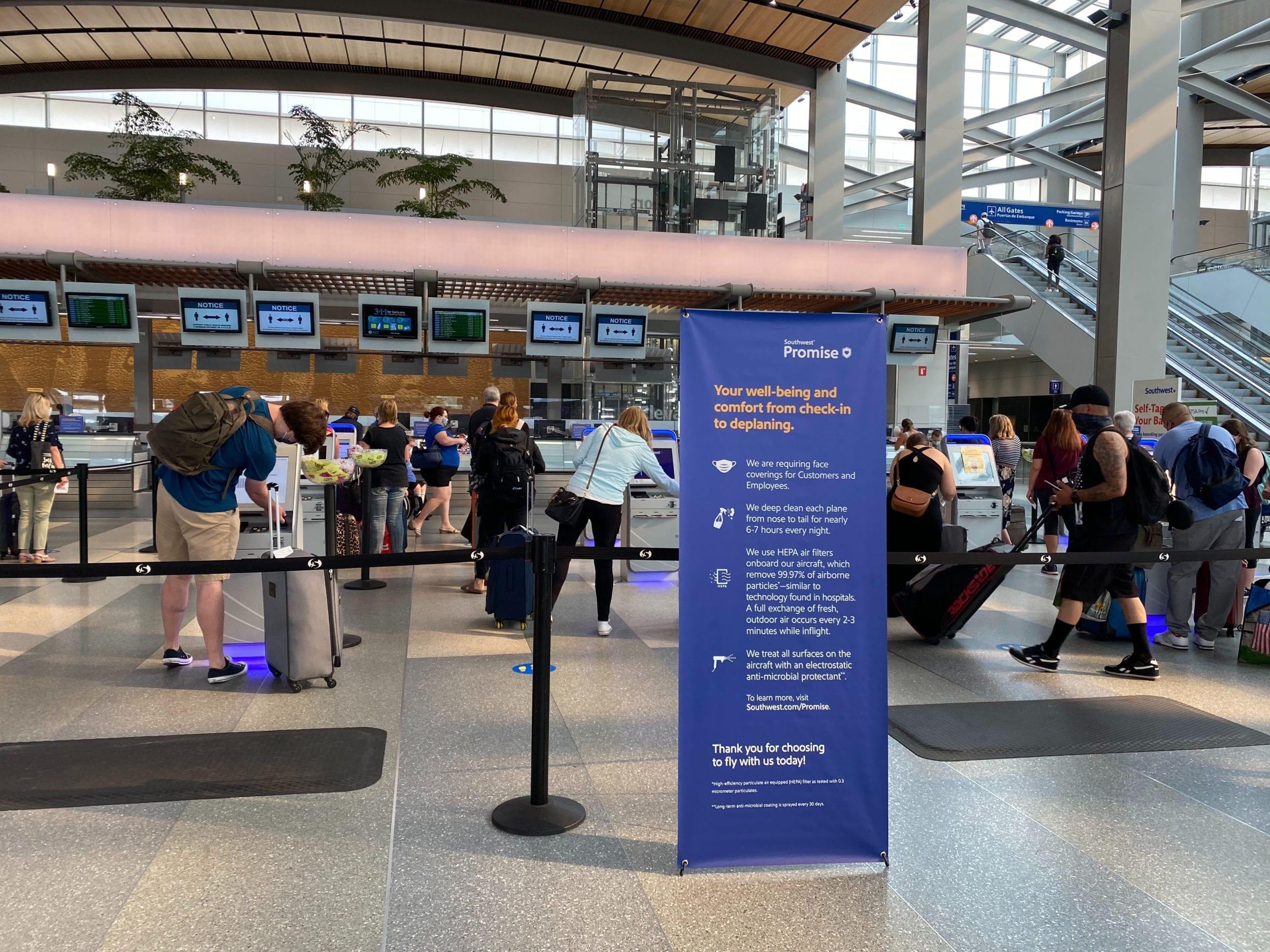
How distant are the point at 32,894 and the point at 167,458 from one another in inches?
96.1

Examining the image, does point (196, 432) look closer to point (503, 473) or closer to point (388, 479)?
point (503, 473)

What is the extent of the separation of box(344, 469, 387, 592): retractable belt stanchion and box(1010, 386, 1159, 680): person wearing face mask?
525cm

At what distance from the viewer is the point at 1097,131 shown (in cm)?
3009

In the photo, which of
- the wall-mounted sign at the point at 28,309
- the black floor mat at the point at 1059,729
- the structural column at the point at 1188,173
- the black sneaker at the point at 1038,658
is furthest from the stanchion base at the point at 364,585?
the structural column at the point at 1188,173

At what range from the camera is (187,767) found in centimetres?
391

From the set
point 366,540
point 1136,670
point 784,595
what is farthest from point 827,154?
point 784,595

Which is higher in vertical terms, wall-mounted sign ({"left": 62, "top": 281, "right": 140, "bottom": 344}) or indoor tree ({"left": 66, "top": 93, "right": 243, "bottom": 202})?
indoor tree ({"left": 66, "top": 93, "right": 243, "bottom": 202})

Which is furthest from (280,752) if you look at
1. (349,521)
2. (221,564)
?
(349,521)

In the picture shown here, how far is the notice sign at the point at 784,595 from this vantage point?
295 centimetres

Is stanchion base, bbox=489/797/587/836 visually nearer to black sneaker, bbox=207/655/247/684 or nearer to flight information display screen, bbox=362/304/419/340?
black sneaker, bbox=207/655/247/684

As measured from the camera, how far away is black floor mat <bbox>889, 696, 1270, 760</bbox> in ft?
14.1

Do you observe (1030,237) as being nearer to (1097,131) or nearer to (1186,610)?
(1097,131)

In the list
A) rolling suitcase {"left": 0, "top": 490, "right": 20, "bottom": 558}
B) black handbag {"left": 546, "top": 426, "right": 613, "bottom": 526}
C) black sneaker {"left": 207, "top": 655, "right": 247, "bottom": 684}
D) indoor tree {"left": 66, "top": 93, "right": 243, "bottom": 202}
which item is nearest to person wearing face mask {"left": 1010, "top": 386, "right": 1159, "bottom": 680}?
black handbag {"left": 546, "top": 426, "right": 613, "bottom": 526}

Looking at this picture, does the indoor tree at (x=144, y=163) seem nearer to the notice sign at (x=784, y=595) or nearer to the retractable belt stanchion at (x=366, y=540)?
the retractable belt stanchion at (x=366, y=540)
